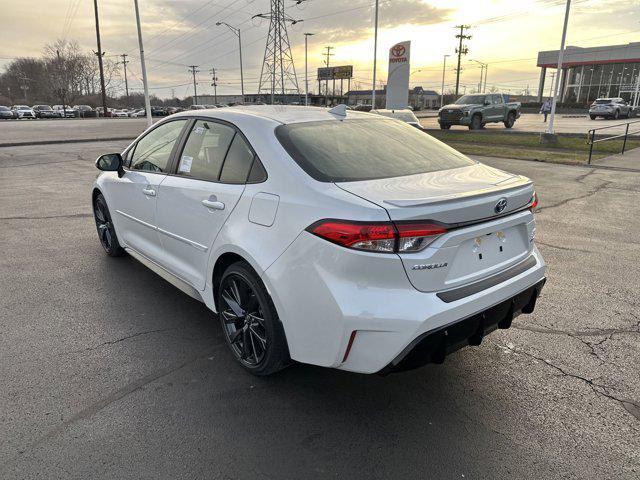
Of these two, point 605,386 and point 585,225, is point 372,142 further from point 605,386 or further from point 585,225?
point 585,225

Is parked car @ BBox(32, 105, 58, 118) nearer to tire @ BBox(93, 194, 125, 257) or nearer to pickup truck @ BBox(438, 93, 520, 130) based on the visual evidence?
pickup truck @ BBox(438, 93, 520, 130)

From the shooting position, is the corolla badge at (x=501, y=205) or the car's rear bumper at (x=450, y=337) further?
the corolla badge at (x=501, y=205)

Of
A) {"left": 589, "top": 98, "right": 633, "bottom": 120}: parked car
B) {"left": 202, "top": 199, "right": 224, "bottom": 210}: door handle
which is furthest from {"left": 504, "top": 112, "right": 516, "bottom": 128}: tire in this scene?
{"left": 202, "top": 199, "right": 224, "bottom": 210}: door handle

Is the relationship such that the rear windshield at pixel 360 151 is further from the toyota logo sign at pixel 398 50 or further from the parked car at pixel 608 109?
the parked car at pixel 608 109

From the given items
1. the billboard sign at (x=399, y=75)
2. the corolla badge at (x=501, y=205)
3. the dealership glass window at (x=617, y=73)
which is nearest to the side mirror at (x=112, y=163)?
the corolla badge at (x=501, y=205)

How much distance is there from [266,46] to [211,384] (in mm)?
50288

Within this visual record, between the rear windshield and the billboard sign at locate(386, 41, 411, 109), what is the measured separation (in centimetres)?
2999

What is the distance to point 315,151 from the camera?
2.92m

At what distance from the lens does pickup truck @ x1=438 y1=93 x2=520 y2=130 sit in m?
25.6

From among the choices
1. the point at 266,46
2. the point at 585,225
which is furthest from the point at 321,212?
the point at 266,46

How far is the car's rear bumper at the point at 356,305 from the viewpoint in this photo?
2281mm

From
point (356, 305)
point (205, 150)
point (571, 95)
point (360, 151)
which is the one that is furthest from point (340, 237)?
point (571, 95)

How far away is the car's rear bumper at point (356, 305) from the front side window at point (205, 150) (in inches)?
44.1

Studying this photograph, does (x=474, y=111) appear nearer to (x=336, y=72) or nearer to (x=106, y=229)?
(x=106, y=229)
